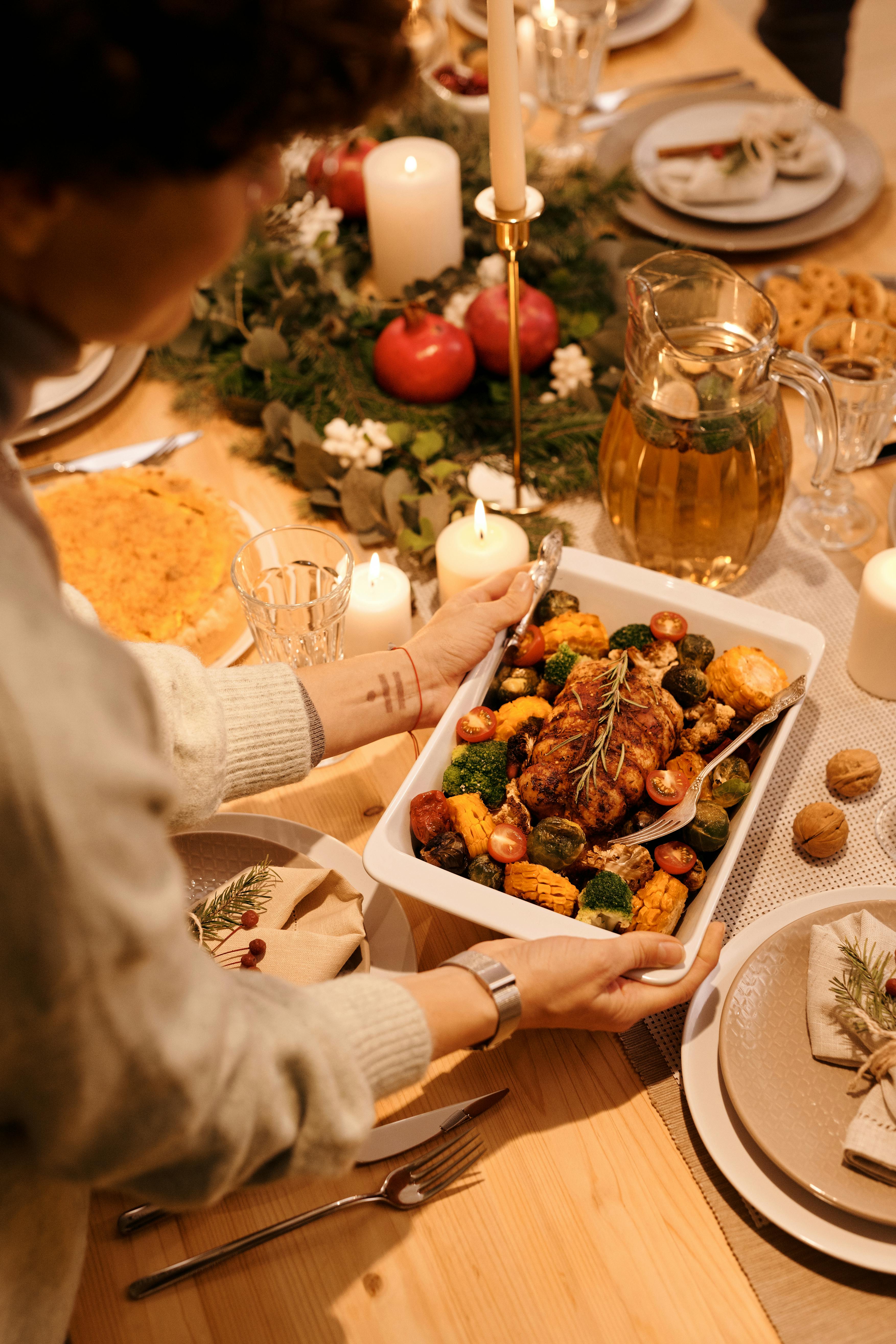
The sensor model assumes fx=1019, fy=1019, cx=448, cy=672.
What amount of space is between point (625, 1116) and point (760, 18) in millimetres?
2931

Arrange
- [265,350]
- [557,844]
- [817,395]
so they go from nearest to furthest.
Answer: [557,844] → [817,395] → [265,350]

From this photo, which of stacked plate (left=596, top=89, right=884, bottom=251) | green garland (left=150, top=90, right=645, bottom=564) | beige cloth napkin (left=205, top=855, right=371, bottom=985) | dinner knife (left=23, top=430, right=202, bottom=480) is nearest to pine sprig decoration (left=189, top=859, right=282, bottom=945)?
beige cloth napkin (left=205, top=855, right=371, bottom=985)

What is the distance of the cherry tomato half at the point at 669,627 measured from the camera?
1118 millimetres

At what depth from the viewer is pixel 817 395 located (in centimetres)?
113

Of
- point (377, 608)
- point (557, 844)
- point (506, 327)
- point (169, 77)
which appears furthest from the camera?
point (506, 327)

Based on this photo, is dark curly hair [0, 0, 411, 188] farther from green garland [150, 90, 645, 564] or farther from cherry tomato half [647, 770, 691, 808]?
green garland [150, 90, 645, 564]

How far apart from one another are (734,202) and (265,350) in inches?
34.1

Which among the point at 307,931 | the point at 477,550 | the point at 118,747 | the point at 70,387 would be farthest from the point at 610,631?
the point at 70,387

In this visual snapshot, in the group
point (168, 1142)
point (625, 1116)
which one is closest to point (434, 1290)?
point (625, 1116)

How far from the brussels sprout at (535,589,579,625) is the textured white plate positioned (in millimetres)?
341

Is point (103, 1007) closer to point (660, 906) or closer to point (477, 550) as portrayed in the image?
point (660, 906)

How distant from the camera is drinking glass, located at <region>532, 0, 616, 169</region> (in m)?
1.83

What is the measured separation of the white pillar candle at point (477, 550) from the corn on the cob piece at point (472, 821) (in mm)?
359

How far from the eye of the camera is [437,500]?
1414 millimetres
